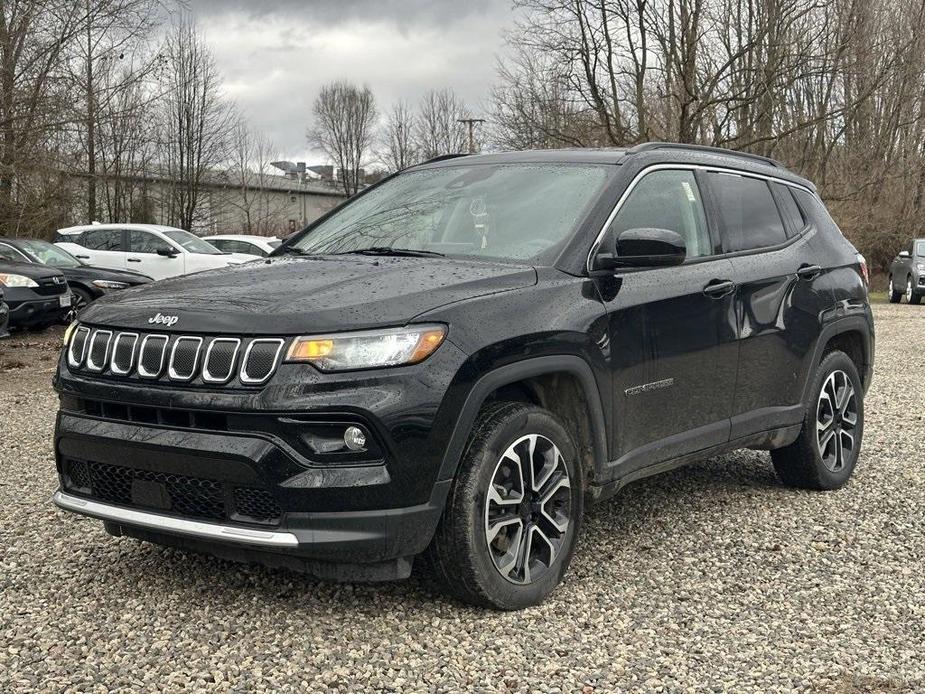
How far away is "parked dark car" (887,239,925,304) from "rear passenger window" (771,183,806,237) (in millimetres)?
20323

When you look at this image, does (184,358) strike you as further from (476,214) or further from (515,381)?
(476,214)

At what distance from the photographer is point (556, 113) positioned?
23516 millimetres

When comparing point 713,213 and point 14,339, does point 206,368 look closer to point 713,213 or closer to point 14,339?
point 713,213

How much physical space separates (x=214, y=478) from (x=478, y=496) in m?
0.91

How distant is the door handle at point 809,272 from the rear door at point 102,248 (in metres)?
16.2

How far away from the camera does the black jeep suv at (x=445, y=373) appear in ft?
10.7

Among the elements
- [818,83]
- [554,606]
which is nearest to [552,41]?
[818,83]

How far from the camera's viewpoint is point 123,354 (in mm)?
3525

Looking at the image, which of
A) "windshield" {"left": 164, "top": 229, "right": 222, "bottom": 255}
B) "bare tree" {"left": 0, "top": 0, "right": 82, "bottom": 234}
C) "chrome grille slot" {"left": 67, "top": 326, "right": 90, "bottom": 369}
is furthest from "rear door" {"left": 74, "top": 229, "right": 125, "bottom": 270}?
"chrome grille slot" {"left": 67, "top": 326, "right": 90, "bottom": 369}

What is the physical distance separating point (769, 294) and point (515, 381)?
1.93m

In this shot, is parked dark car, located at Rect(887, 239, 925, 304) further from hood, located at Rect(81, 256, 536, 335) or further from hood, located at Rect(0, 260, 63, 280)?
hood, located at Rect(81, 256, 536, 335)

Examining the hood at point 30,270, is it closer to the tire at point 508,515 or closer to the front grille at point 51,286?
the front grille at point 51,286

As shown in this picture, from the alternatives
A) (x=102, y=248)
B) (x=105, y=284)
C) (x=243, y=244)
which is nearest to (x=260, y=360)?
(x=105, y=284)

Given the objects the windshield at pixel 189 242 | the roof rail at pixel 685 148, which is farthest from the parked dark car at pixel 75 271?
the roof rail at pixel 685 148
